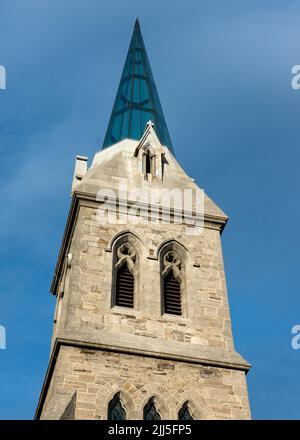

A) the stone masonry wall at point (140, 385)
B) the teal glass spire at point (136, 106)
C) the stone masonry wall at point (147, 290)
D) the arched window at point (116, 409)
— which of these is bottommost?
the arched window at point (116, 409)

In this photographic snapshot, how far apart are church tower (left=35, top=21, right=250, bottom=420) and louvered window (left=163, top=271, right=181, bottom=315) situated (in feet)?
0.10

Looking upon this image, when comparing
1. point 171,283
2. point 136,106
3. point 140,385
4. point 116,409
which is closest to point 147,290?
point 171,283

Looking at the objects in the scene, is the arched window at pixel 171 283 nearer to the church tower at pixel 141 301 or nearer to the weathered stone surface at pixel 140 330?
the church tower at pixel 141 301

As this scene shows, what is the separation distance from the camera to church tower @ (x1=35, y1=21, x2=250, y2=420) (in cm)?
1797

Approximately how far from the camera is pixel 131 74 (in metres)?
30.7

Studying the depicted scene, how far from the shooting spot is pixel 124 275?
21.1m

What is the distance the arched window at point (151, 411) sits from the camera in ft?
58.2

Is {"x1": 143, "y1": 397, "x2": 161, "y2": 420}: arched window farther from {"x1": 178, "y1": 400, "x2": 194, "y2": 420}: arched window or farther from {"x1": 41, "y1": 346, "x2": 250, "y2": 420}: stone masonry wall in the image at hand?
{"x1": 178, "y1": 400, "x2": 194, "y2": 420}: arched window

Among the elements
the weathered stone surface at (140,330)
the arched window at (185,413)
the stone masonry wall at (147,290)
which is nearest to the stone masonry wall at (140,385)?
the weathered stone surface at (140,330)

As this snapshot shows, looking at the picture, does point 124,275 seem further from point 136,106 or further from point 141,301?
point 136,106

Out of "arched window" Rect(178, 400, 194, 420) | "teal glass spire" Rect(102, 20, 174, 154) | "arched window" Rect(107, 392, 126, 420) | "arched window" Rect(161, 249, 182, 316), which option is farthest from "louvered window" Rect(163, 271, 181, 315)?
"teal glass spire" Rect(102, 20, 174, 154)
